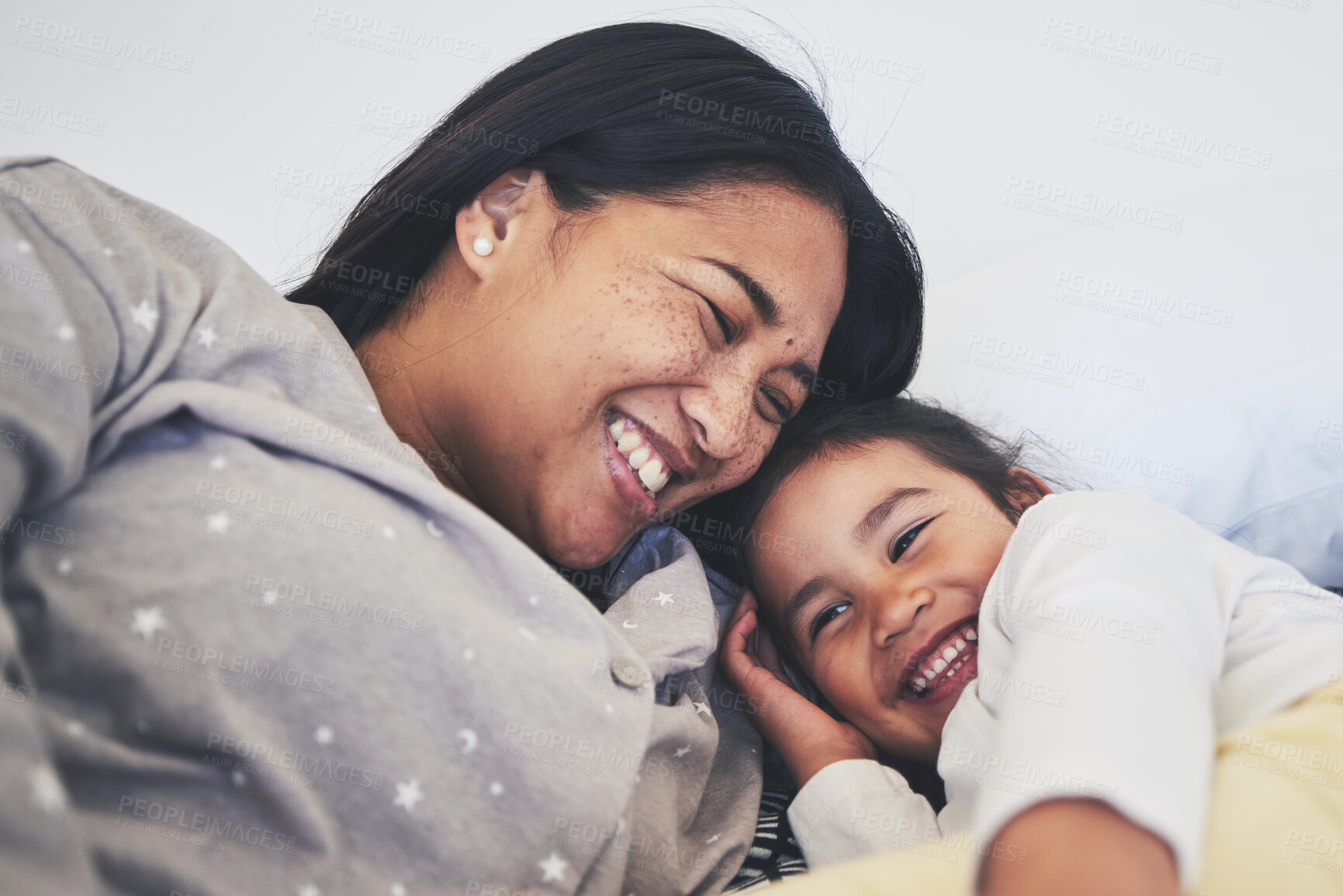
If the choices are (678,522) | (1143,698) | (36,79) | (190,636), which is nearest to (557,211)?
(678,522)

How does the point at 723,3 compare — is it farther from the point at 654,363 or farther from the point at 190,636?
the point at 190,636

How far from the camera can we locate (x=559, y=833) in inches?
27.8

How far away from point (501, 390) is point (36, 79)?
138 centimetres

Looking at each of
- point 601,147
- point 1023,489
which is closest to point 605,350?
point 601,147

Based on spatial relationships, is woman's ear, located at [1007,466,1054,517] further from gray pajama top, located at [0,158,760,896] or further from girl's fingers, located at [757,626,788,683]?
gray pajama top, located at [0,158,760,896]

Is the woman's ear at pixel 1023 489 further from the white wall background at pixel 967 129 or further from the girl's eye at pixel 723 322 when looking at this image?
the girl's eye at pixel 723 322

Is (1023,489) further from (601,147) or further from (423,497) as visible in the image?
(423,497)

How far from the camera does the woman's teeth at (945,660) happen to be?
41.8 inches

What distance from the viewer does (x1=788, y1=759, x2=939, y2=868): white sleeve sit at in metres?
0.90

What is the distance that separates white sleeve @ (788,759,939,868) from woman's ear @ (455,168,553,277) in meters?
0.73

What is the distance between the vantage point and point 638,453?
1042mm

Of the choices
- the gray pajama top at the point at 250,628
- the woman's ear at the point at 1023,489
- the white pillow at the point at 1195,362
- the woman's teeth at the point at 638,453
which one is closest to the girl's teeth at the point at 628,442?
the woman's teeth at the point at 638,453

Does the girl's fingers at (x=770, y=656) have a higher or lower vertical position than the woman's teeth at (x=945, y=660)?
lower

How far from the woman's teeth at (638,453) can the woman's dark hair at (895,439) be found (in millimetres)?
282
